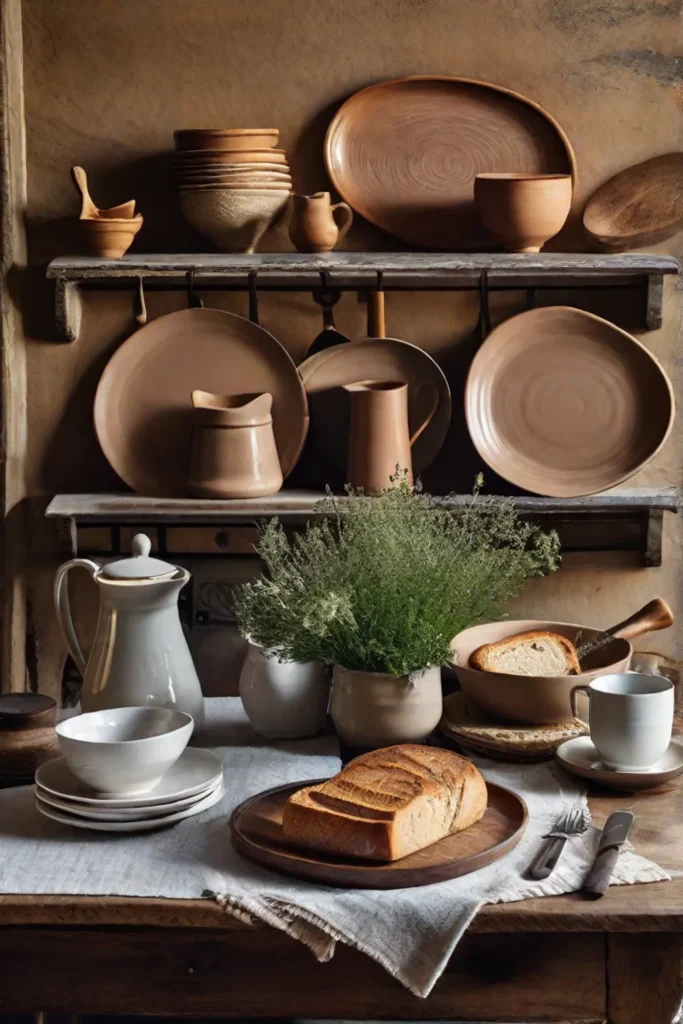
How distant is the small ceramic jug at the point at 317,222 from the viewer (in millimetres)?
2209

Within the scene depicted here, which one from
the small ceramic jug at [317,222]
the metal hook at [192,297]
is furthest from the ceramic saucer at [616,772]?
the metal hook at [192,297]

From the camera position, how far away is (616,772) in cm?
145

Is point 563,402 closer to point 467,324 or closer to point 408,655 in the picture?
point 467,324

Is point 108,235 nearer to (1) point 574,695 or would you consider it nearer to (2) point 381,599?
(2) point 381,599

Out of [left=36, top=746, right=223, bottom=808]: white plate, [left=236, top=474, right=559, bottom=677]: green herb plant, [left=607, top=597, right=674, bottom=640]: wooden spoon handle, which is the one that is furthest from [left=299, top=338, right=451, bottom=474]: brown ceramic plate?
[left=36, top=746, right=223, bottom=808]: white plate

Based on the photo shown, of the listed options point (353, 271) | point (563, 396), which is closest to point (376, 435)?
point (353, 271)

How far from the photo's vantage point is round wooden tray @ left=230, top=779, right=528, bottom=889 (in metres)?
1.19

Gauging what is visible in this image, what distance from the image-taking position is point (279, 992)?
119 centimetres

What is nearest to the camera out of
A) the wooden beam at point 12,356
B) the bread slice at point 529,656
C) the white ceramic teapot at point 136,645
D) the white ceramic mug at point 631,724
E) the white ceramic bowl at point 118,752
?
the white ceramic bowl at point 118,752

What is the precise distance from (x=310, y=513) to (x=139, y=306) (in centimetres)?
56

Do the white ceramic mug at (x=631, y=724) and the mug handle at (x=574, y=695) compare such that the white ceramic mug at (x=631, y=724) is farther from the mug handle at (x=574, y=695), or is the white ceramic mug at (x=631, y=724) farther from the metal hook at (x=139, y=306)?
the metal hook at (x=139, y=306)

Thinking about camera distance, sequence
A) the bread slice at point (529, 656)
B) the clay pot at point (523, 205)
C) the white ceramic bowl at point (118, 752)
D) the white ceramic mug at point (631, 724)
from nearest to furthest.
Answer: the white ceramic bowl at point (118, 752)
the white ceramic mug at point (631, 724)
the bread slice at point (529, 656)
the clay pot at point (523, 205)

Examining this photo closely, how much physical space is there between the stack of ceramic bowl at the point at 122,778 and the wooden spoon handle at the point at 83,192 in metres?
1.19

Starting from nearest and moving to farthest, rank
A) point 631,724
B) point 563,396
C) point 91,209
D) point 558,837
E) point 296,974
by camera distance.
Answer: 1. point 296,974
2. point 558,837
3. point 631,724
4. point 91,209
5. point 563,396
